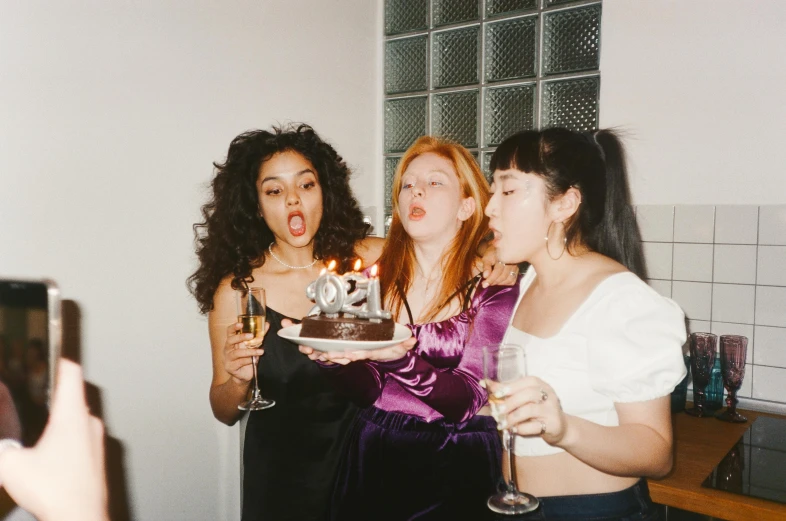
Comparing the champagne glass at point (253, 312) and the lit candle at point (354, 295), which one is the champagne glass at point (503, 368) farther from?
the champagne glass at point (253, 312)

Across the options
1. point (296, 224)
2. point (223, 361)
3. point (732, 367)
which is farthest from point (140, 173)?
point (732, 367)

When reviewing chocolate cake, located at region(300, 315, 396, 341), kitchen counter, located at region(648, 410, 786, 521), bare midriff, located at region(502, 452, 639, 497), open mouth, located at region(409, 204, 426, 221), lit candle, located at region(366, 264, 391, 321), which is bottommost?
kitchen counter, located at region(648, 410, 786, 521)

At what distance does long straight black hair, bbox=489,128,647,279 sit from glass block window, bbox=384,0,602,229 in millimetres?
1499

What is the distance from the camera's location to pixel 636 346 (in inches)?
53.9

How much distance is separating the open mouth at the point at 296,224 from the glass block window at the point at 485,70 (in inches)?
58.8

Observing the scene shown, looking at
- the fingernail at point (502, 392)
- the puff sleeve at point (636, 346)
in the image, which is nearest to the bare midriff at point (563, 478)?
the puff sleeve at point (636, 346)

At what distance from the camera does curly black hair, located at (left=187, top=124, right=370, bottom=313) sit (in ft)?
7.80

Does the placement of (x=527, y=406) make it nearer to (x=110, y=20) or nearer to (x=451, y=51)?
(x=110, y=20)

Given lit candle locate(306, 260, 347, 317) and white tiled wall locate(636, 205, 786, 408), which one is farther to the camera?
white tiled wall locate(636, 205, 786, 408)

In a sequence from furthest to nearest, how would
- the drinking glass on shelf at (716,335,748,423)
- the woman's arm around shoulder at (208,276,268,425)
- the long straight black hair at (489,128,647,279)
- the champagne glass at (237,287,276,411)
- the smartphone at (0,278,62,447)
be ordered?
the drinking glass on shelf at (716,335,748,423) → the woman's arm around shoulder at (208,276,268,425) → the champagne glass at (237,287,276,411) → the long straight black hair at (489,128,647,279) → the smartphone at (0,278,62,447)

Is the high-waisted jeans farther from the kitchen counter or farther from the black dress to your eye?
the black dress

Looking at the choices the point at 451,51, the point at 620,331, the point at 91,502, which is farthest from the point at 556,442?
the point at 451,51

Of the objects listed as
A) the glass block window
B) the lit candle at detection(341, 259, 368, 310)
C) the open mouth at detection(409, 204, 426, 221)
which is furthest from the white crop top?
the glass block window

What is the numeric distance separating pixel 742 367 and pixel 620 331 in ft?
4.84
